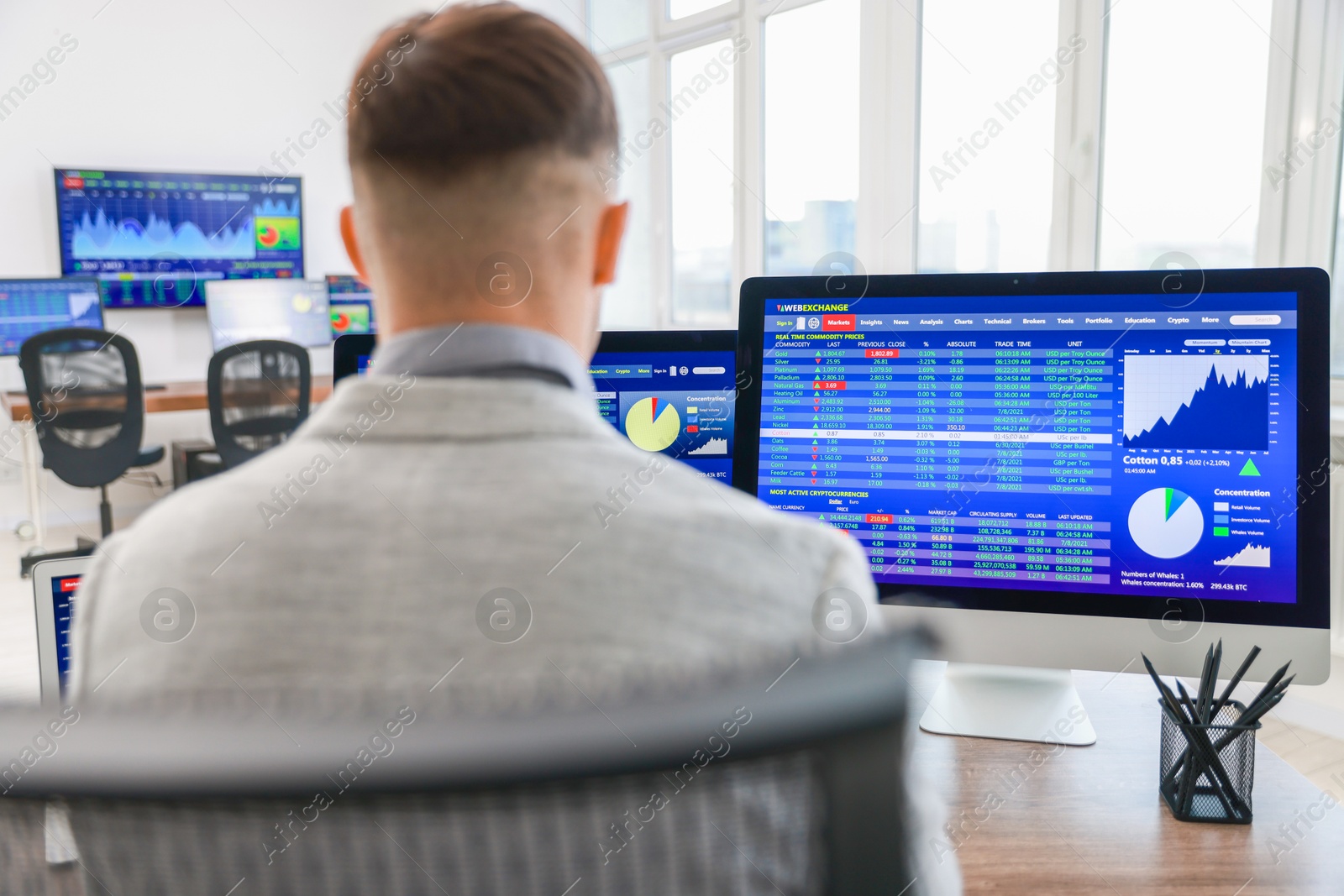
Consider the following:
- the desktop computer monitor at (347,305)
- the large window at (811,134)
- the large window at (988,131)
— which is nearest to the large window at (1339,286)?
the large window at (988,131)

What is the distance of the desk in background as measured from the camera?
445 centimetres

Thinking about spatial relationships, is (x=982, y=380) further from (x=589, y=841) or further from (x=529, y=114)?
(x=589, y=841)

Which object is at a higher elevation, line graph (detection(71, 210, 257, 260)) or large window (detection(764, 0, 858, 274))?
large window (detection(764, 0, 858, 274))

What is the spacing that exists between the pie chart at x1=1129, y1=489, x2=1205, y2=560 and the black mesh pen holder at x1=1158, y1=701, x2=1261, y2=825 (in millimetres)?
182

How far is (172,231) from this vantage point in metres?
5.56

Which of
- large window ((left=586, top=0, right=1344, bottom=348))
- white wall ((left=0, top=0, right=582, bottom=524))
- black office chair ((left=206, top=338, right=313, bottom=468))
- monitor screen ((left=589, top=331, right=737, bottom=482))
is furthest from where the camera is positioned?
white wall ((left=0, top=0, right=582, bottom=524))

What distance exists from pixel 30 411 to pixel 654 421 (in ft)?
13.3

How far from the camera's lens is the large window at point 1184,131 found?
313 cm

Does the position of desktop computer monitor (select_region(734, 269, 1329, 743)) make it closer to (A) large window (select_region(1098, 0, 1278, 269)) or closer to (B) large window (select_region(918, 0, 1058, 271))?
(A) large window (select_region(1098, 0, 1278, 269))

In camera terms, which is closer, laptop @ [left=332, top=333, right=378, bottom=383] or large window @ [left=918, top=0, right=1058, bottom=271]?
laptop @ [left=332, top=333, right=378, bottom=383]

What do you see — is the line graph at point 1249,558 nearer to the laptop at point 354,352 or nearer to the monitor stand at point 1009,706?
the monitor stand at point 1009,706

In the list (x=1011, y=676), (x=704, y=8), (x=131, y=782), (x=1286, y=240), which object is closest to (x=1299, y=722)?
(x=1286, y=240)

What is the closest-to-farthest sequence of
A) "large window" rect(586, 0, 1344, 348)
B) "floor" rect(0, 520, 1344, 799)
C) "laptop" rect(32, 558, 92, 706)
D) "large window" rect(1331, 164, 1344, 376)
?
"laptop" rect(32, 558, 92, 706)
"floor" rect(0, 520, 1344, 799)
"large window" rect(1331, 164, 1344, 376)
"large window" rect(586, 0, 1344, 348)

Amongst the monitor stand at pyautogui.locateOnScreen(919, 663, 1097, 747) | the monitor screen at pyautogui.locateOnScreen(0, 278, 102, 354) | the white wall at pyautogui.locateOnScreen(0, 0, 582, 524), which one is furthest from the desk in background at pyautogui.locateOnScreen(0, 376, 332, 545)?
the monitor stand at pyautogui.locateOnScreen(919, 663, 1097, 747)
